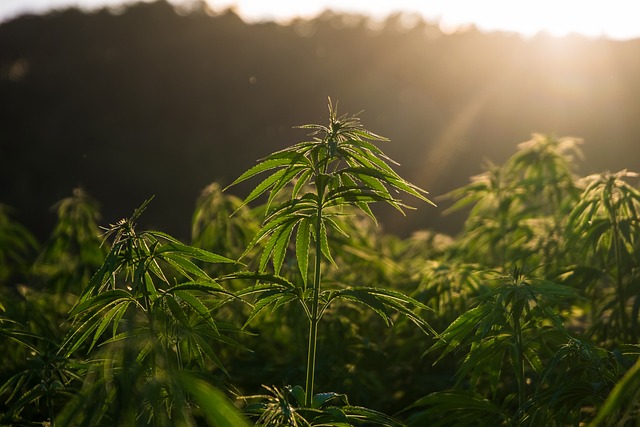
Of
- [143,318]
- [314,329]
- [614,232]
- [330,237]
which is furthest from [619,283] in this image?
[143,318]

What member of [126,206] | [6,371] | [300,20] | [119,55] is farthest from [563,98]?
[6,371]

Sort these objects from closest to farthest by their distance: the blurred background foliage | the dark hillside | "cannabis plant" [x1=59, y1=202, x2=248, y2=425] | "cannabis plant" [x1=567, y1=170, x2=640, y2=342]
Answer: "cannabis plant" [x1=59, y1=202, x2=248, y2=425]
the blurred background foliage
"cannabis plant" [x1=567, y1=170, x2=640, y2=342]
the dark hillside

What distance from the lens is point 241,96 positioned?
19.8m

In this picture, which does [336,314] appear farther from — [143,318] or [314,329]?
[143,318]

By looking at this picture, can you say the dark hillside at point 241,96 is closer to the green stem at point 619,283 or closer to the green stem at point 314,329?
the green stem at point 619,283

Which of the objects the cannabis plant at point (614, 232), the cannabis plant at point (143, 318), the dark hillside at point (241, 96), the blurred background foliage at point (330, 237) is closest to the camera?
the cannabis plant at point (143, 318)

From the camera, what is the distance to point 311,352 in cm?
189

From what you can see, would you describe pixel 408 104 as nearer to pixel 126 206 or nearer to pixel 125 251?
pixel 126 206

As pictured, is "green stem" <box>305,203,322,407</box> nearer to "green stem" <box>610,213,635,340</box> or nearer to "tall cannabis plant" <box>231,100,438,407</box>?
"tall cannabis plant" <box>231,100,438,407</box>

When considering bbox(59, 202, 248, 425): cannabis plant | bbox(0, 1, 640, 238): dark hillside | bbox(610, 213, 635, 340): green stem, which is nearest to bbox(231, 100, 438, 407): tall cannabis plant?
bbox(59, 202, 248, 425): cannabis plant

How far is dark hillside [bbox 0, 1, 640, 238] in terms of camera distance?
15.5 m

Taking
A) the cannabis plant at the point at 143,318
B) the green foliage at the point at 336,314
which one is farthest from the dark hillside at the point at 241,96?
the cannabis plant at the point at 143,318

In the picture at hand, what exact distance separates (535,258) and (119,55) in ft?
64.0

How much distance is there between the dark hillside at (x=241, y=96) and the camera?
50.8ft
